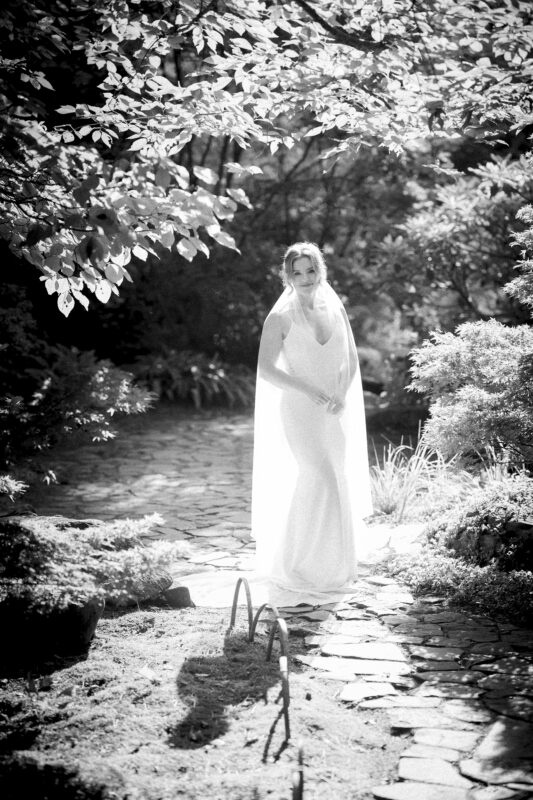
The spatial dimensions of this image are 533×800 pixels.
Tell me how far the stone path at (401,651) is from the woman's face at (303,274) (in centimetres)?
218

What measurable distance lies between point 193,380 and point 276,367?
895 centimetres

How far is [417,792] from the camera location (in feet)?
9.32

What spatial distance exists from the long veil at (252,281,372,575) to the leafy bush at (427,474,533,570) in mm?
659

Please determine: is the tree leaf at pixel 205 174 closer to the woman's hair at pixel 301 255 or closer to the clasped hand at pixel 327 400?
the woman's hair at pixel 301 255

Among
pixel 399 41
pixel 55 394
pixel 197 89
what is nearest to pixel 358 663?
pixel 197 89

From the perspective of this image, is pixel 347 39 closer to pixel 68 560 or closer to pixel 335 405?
pixel 335 405

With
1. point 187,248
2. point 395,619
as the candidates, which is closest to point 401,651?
point 395,619

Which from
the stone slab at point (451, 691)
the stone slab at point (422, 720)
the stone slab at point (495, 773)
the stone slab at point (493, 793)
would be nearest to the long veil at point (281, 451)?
the stone slab at point (451, 691)

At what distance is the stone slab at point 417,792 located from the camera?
9.21 feet

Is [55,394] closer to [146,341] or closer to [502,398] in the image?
[502,398]

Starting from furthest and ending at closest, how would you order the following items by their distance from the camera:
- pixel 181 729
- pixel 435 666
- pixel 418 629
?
pixel 418 629, pixel 435 666, pixel 181 729

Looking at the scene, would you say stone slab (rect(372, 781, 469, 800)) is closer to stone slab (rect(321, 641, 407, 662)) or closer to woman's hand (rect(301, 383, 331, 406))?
stone slab (rect(321, 641, 407, 662))

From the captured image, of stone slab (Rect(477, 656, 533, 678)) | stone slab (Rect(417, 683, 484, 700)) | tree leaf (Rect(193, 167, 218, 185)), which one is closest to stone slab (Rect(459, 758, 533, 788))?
stone slab (Rect(417, 683, 484, 700))

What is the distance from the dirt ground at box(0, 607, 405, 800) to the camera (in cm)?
288
